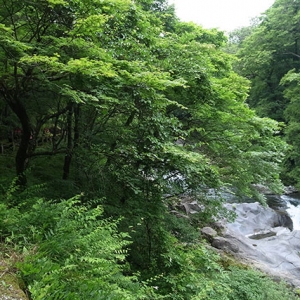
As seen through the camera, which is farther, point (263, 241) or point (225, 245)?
point (263, 241)

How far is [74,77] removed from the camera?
15.7 feet

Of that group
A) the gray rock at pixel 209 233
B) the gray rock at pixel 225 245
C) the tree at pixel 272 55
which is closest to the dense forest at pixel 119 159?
the gray rock at pixel 225 245

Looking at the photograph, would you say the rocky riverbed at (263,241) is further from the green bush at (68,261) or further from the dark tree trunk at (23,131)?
the dark tree trunk at (23,131)

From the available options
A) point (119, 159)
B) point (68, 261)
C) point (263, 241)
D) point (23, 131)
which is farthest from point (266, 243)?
point (68, 261)

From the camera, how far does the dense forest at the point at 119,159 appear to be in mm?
3387

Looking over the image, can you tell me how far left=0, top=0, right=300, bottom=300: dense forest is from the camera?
133 inches

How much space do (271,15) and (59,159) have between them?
21274 mm

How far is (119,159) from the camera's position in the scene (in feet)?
17.6

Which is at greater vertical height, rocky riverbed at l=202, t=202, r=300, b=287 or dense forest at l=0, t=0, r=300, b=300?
dense forest at l=0, t=0, r=300, b=300

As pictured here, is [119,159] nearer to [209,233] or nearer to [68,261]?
[68,261]

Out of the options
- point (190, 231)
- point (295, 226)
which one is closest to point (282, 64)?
point (295, 226)

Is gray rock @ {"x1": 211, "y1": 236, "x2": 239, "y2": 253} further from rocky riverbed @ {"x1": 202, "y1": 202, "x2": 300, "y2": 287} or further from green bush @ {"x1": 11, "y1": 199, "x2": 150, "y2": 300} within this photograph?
green bush @ {"x1": 11, "y1": 199, "x2": 150, "y2": 300}

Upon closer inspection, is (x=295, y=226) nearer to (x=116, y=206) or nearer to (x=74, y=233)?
(x=116, y=206)

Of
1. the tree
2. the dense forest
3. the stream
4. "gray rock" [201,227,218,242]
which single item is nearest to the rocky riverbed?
"gray rock" [201,227,218,242]
